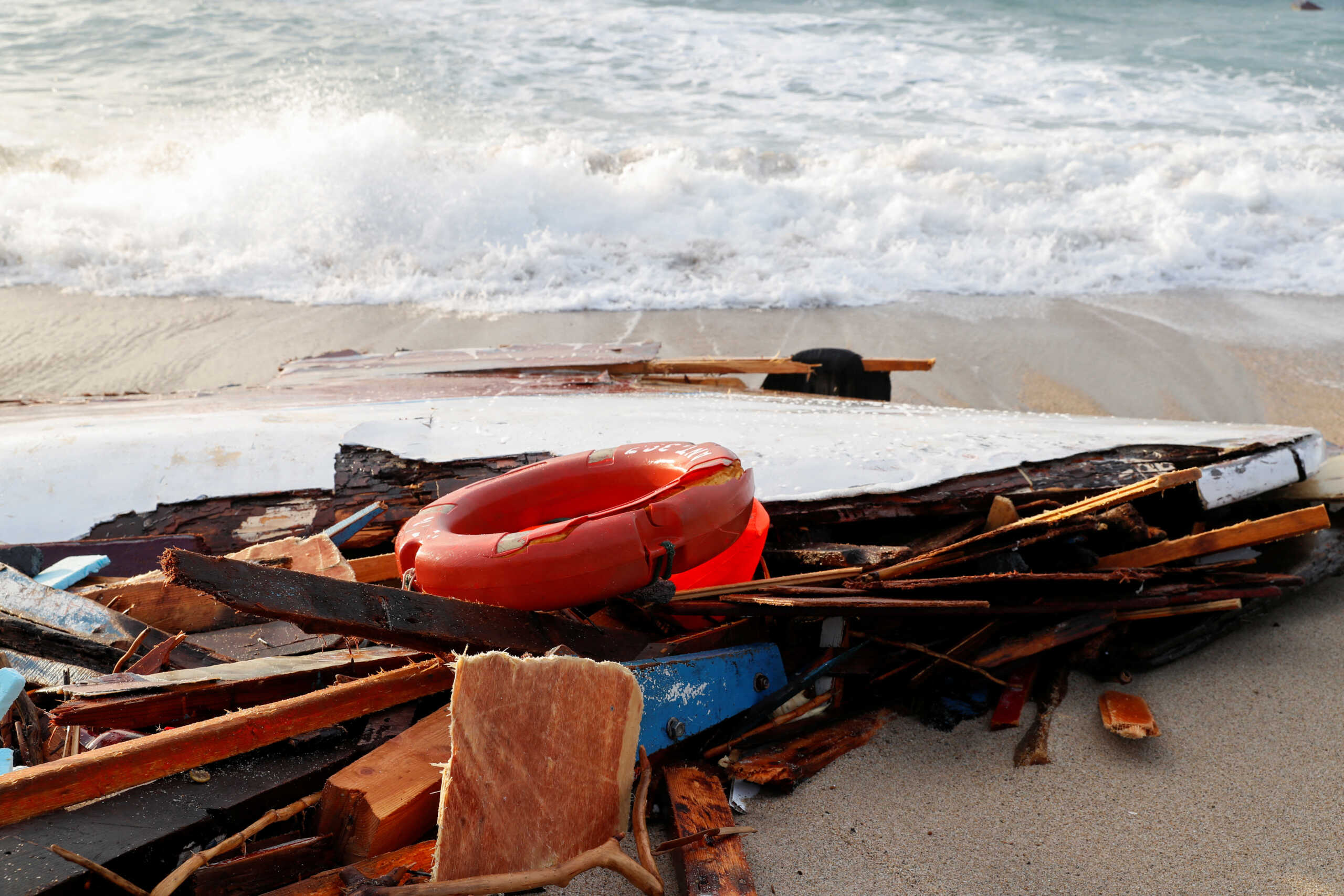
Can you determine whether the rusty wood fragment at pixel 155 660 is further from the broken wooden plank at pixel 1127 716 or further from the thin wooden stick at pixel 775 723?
the broken wooden plank at pixel 1127 716

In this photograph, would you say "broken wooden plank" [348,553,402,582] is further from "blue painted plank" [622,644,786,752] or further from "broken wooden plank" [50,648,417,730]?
"blue painted plank" [622,644,786,752]

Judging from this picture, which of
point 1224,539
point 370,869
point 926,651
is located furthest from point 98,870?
point 1224,539

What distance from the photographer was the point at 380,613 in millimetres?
1899

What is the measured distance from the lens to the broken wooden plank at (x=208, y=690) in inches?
74.7

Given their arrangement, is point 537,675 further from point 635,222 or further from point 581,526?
point 635,222

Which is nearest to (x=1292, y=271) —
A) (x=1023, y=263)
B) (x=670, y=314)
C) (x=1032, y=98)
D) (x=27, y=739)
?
(x=1023, y=263)

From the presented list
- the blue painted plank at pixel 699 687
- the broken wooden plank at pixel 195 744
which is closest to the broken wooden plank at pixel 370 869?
the broken wooden plank at pixel 195 744

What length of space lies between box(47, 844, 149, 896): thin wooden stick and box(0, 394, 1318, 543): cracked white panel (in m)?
1.70

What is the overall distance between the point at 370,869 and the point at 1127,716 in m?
2.22

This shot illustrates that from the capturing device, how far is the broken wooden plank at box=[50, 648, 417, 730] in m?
1.90

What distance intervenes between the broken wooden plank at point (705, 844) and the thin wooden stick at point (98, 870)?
1107mm

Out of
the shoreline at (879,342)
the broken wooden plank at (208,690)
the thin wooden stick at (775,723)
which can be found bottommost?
the shoreline at (879,342)

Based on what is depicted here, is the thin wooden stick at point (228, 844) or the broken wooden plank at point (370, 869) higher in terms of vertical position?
the thin wooden stick at point (228, 844)

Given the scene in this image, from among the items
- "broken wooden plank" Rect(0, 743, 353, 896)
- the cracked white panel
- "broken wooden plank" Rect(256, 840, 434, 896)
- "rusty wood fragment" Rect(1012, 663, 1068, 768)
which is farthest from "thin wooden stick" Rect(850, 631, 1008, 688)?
"broken wooden plank" Rect(0, 743, 353, 896)
